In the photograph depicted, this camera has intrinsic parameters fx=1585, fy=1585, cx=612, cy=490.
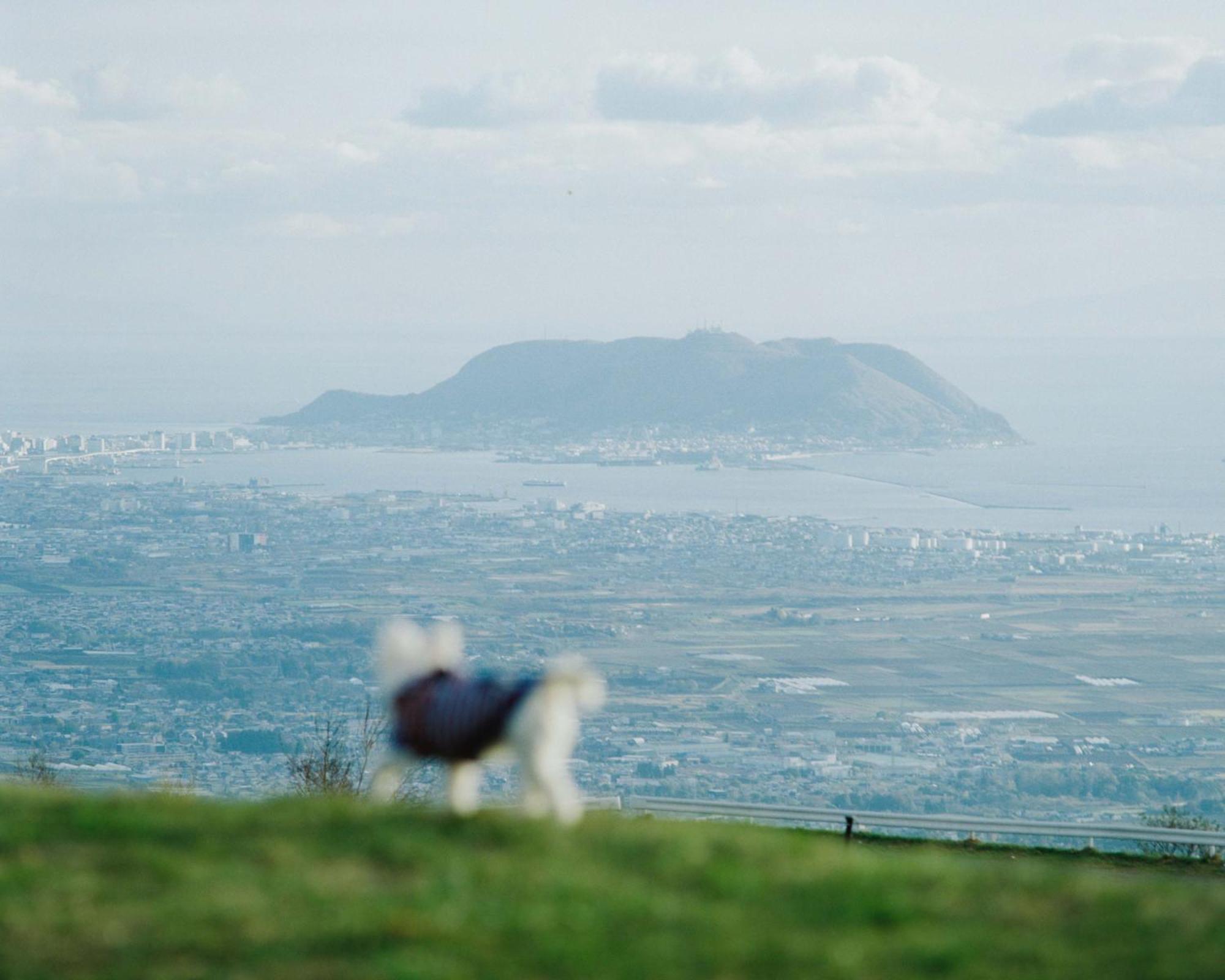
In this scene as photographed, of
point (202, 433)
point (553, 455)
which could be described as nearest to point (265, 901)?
point (553, 455)

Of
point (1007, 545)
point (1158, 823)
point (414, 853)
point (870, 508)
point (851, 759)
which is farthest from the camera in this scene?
point (870, 508)

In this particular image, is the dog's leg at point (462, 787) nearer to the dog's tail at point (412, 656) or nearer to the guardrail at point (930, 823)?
the dog's tail at point (412, 656)

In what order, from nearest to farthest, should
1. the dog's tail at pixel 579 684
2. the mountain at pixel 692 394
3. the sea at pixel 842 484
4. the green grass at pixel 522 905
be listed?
1. the green grass at pixel 522 905
2. the dog's tail at pixel 579 684
3. the sea at pixel 842 484
4. the mountain at pixel 692 394

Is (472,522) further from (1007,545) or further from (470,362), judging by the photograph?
(470,362)

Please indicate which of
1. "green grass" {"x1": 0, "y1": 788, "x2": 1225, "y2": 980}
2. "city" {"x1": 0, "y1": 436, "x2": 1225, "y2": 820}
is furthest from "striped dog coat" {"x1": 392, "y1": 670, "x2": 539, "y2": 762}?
"city" {"x1": 0, "y1": 436, "x2": 1225, "y2": 820}

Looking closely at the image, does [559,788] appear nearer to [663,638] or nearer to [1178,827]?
[1178,827]

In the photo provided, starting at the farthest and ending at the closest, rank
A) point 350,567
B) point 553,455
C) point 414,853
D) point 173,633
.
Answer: point 553,455 → point 350,567 → point 173,633 → point 414,853

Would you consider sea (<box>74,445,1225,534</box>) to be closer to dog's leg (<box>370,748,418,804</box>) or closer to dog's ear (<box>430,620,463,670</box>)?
dog's leg (<box>370,748,418,804</box>)

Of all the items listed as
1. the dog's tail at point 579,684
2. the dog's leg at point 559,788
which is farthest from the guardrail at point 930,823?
the dog's tail at point 579,684
